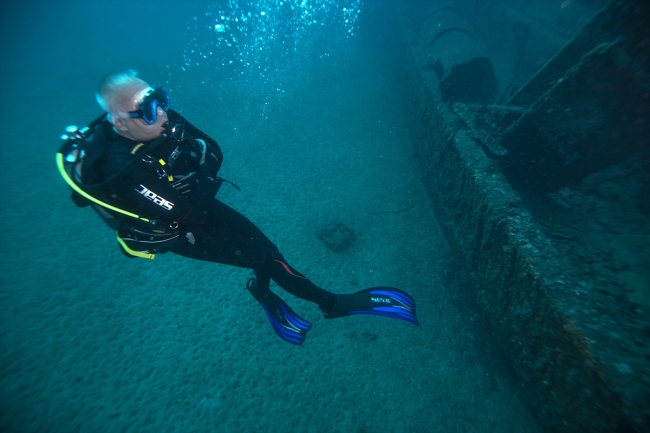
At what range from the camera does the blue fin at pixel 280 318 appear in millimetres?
2928

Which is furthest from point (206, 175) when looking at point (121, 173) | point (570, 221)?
point (570, 221)

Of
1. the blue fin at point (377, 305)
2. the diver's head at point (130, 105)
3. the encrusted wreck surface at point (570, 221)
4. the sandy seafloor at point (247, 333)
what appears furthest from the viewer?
the blue fin at point (377, 305)

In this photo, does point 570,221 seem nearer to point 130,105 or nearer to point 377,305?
point 377,305

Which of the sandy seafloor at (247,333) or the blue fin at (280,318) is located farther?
the blue fin at (280,318)

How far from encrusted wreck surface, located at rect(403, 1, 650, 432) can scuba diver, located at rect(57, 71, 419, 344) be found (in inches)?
93.5

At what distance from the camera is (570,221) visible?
2.82 metres

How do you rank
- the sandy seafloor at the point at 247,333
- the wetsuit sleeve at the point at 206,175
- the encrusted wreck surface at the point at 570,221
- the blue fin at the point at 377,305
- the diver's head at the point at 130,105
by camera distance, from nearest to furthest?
the encrusted wreck surface at the point at 570,221
the diver's head at the point at 130,105
the wetsuit sleeve at the point at 206,175
the sandy seafloor at the point at 247,333
the blue fin at the point at 377,305

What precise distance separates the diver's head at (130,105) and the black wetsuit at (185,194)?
0.09 meters

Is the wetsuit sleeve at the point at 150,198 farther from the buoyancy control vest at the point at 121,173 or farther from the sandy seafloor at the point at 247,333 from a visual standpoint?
the sandy seafloor at the point at 247,333

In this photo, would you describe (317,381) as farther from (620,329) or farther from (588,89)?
(588,89)

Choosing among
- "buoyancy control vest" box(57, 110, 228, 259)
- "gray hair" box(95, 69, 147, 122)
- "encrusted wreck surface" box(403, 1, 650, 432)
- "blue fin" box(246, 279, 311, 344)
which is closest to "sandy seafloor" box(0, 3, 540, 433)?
"blue fin" box(246, 279, 311, 344)

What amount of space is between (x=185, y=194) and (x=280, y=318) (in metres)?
1.69

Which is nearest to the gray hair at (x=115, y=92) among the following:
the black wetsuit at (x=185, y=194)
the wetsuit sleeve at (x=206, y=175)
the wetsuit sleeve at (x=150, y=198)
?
the black wetsuit at (x=185, y=194)

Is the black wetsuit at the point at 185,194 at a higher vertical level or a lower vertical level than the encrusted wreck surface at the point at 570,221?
lower
